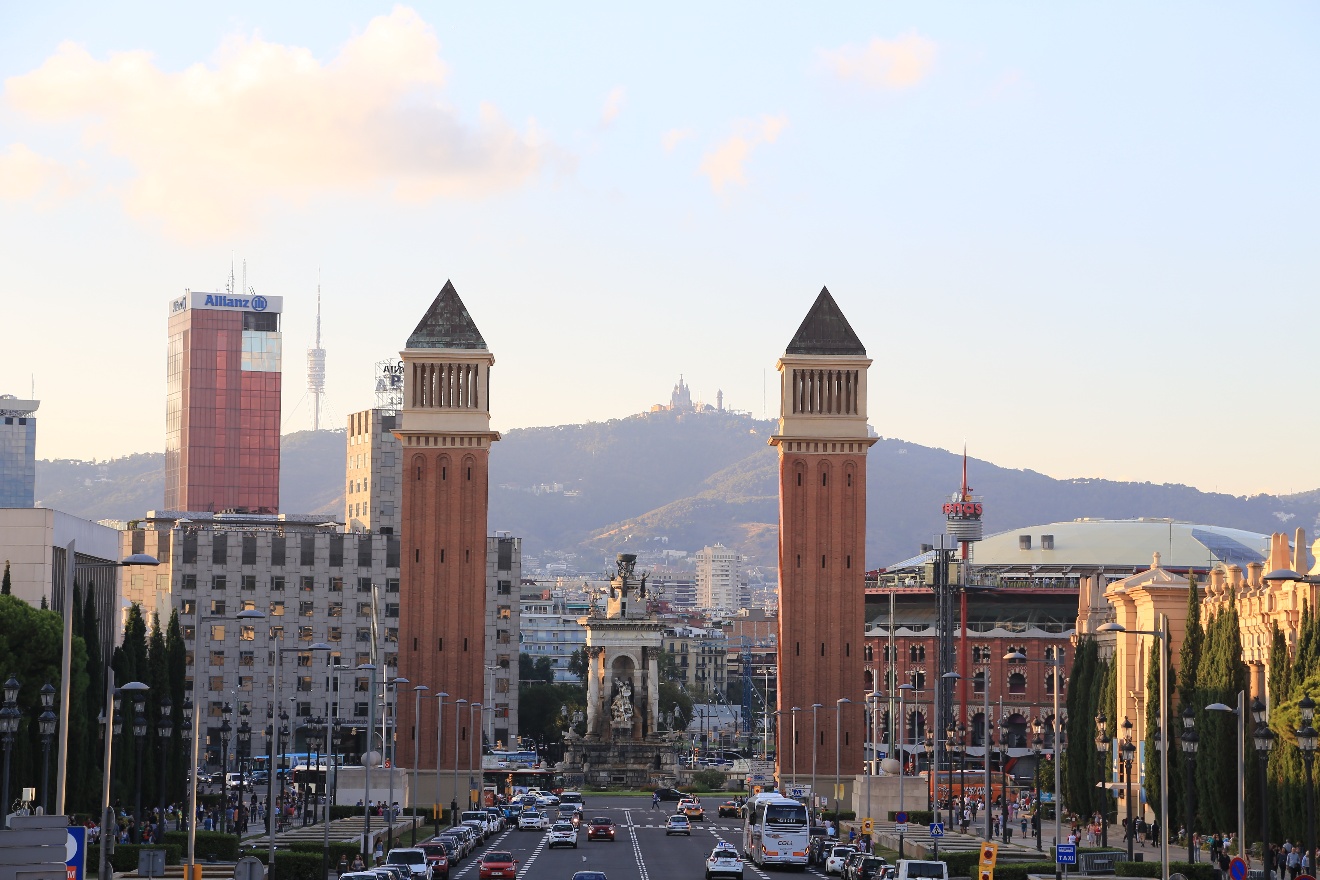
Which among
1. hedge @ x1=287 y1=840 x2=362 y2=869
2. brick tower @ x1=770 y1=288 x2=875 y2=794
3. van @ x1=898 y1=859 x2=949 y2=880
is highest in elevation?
brick tower @ x1=770 y1=288 x2=875 y2=794

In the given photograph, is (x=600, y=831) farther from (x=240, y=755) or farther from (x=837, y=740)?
(x=240, y=755)

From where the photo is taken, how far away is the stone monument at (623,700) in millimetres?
163625

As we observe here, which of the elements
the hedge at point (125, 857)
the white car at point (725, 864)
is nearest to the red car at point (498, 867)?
the white car at point (725, 864)

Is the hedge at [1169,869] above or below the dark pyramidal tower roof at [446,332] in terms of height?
below

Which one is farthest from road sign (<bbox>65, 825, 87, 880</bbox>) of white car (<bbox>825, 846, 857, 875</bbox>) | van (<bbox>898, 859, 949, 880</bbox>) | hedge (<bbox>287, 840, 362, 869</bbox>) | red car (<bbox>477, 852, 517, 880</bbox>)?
white car (<bbox>825, 846, 857, 875</bbox>)

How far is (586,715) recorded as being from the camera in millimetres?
181125

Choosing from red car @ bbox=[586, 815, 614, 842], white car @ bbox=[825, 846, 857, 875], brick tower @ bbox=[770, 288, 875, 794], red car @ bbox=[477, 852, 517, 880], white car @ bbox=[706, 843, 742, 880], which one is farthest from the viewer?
brick tower @ bbox=[770, 288, 875, 794]

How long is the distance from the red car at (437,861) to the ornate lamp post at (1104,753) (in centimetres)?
3081

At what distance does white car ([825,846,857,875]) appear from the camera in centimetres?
7069

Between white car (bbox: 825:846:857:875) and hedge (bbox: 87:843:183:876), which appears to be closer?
hedge (bbox: 87:843:183:876)

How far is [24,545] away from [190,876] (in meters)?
35.3

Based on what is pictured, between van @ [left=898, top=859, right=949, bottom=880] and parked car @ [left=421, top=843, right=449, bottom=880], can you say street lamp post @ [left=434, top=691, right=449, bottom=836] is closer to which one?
parked car @ [left=421, top=843, right=449, bottom=880]

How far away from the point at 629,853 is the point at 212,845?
63.2 ft

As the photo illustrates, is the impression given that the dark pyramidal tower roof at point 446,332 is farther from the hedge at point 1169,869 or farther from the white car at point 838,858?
the hedge at point 1169,869
